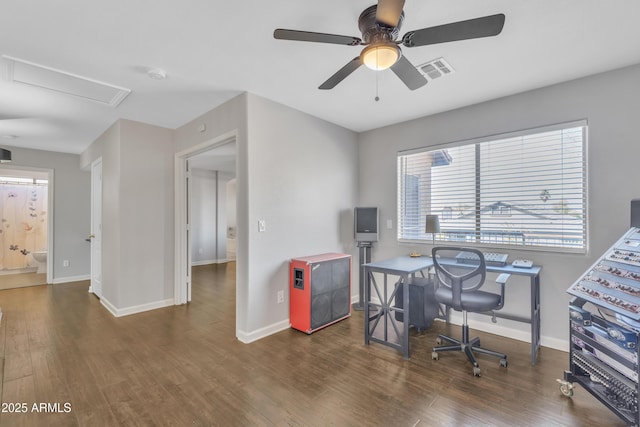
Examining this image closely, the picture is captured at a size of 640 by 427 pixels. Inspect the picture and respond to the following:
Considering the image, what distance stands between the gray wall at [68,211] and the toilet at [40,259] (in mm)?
1046

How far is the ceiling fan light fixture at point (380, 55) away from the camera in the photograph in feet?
5.44

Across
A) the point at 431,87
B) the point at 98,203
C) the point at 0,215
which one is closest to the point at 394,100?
the point at 431,87

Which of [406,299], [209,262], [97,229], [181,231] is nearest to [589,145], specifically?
[406,299]

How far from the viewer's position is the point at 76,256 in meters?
5.73

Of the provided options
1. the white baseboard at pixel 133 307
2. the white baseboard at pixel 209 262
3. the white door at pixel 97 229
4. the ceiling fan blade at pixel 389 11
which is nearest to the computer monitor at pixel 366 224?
the ceiling fan blade at pixel 389 11

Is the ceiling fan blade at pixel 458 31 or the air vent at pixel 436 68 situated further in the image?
the air vent at pixel 436 68

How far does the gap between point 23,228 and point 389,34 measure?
28.4ft

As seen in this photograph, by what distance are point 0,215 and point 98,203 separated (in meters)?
3.67

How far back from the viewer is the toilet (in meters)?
6.10

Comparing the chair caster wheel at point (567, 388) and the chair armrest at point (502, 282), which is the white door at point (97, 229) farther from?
the chair caster wheel at point (567, 388)

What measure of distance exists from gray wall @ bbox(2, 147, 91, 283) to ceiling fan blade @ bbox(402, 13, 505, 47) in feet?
22.3

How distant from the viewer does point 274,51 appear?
2.26 meters

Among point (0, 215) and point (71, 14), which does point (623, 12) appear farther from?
point (0, 215)

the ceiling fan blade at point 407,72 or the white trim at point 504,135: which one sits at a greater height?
the ceiling fan blade at point 407,72
